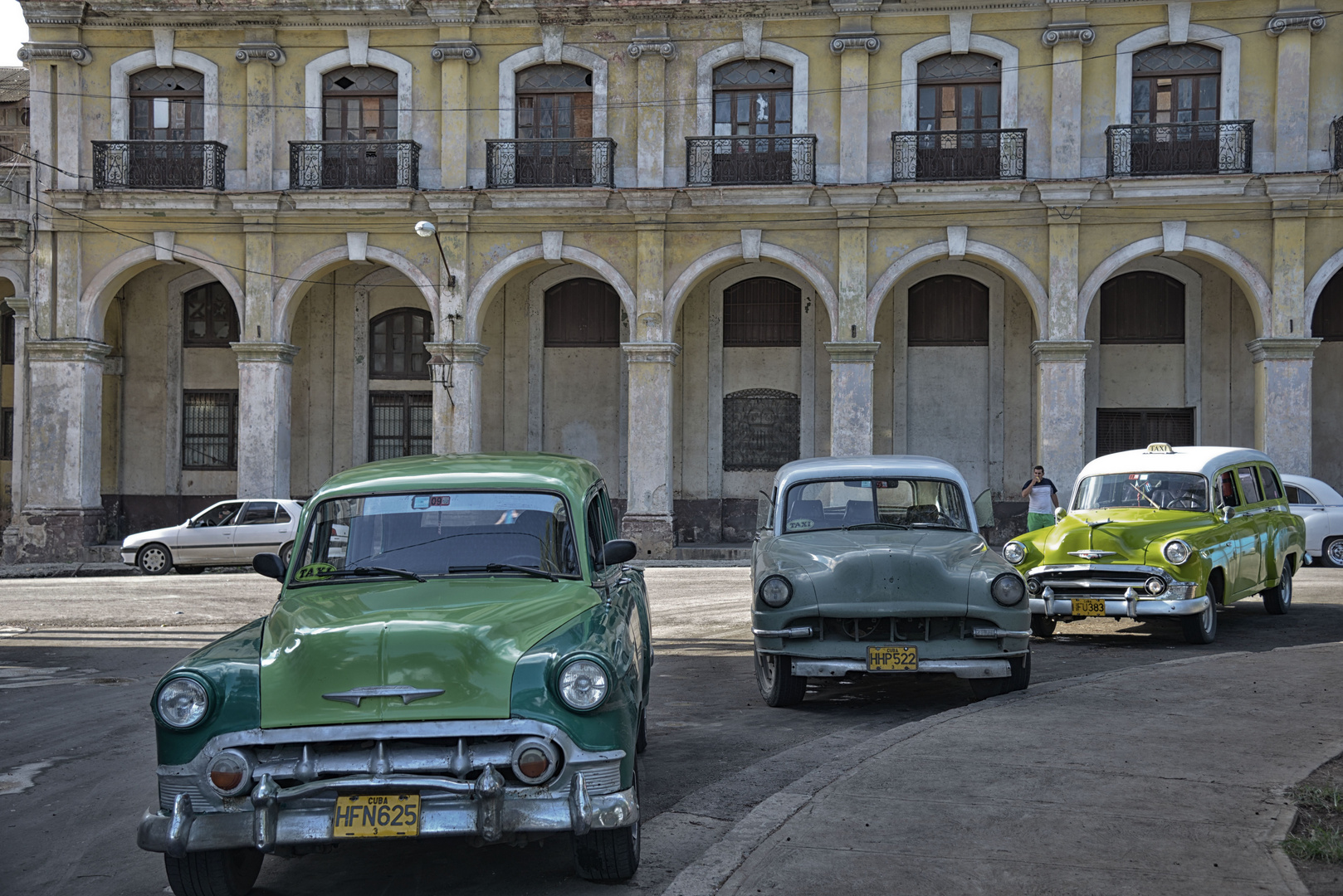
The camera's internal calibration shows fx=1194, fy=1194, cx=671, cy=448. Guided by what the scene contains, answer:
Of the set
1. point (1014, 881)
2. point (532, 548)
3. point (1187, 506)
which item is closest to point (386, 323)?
point (1187, 506)

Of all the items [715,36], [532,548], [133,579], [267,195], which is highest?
[715,36]

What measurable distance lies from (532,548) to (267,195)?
65.1 feet

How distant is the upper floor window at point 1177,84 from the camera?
22.3 meters

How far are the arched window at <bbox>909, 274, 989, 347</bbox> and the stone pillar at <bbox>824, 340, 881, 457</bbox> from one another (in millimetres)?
2802

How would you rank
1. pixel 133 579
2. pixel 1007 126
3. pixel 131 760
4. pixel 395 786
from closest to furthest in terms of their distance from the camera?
pixel 395 786 < pixel 131 760 < pixel 133 579 < pixel 1007 126

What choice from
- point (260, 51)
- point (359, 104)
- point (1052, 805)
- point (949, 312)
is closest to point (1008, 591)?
point (1052, 805)

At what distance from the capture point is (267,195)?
23.2 metres

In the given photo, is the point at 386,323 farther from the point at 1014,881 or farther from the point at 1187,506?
the point at 1014,881

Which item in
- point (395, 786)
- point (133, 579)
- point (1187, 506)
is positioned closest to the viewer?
point (395, 786)

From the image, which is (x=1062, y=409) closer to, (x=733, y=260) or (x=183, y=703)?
(x=733, y=260)

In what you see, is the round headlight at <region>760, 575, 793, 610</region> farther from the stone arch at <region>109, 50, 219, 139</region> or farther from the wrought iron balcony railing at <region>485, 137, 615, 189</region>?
the stone arch at <region>109, 50, 219, 139</region>

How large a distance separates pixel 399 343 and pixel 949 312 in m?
11.8

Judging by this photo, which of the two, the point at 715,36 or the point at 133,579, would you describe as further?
the point at 715,36

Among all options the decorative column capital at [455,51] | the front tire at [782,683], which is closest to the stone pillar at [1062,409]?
the decorative column capital at [455,51]
